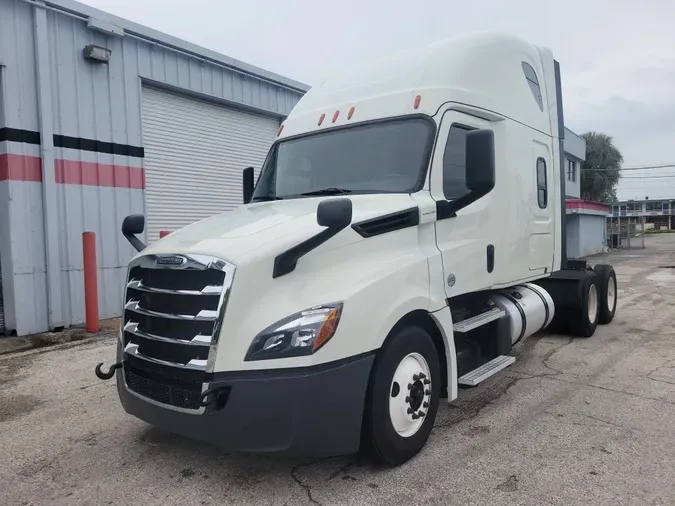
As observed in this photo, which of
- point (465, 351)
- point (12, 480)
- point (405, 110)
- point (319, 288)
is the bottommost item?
point (12, 480)

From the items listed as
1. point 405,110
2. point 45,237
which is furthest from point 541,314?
point 45,237

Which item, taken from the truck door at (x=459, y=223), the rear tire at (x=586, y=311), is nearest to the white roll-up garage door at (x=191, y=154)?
the truck door at (x=459, y=223)

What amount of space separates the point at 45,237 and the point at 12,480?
18.3ft

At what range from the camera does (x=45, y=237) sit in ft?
27.5

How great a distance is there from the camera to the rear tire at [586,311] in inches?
299

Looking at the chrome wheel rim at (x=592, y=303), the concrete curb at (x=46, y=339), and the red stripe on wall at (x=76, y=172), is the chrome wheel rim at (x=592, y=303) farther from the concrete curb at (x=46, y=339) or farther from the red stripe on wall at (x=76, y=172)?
the red stripe on wall at (x=76, y=172)

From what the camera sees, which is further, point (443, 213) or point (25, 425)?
point (25, 425)

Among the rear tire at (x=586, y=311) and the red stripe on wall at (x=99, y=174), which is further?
the red stripe on wall at (x=99, y=174)

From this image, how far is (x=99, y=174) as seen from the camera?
30.3 feet

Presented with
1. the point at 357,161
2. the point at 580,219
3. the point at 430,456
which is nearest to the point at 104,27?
the point at 357,161

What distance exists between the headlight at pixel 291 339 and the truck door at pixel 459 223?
4.72 ft

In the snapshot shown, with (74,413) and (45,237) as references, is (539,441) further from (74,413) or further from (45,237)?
(45,237)

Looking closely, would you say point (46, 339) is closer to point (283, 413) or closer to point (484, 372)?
point (283, 413)

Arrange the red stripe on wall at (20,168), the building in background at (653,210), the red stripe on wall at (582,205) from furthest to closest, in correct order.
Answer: the building in background at (653,210) < the red stripe on wall at (582,205) < the red stripe on wall at (20,168)
